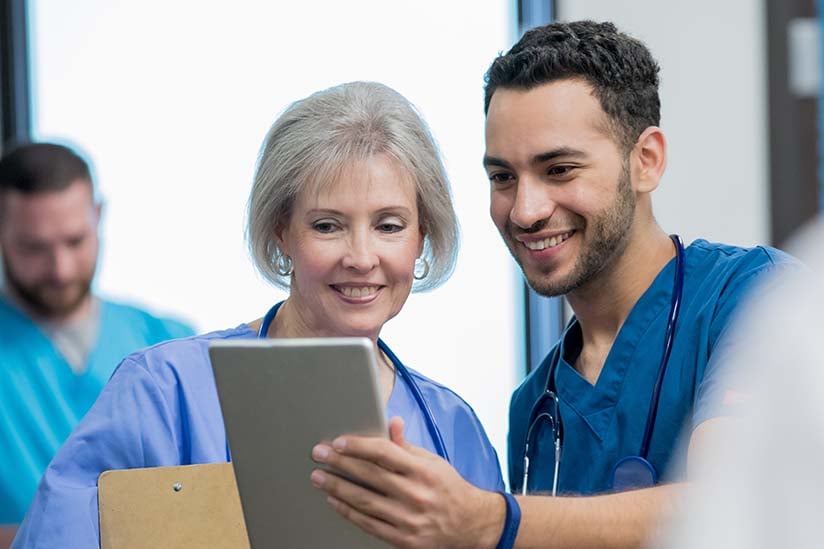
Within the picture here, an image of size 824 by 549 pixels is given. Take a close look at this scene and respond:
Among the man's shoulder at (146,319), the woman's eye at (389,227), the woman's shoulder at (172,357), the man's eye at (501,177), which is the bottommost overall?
the man's shoulder at (146,319)

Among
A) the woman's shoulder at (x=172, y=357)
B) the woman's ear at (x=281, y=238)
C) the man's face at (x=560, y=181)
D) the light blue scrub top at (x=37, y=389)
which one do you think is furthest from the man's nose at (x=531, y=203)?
the light blue scrub top at (x=37, y=389)

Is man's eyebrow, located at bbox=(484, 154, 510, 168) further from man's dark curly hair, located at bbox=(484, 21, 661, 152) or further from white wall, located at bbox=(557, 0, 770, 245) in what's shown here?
white wall, located at bbox=(557, 0, 770, 245)

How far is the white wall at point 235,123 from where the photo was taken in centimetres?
295

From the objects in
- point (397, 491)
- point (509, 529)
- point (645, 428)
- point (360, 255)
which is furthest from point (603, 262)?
point (397, 491)

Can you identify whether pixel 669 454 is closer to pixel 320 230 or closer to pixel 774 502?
pixel 320 230

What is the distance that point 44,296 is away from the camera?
2.63 meters

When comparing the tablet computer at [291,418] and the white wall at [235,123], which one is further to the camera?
the white wall at [235,123]

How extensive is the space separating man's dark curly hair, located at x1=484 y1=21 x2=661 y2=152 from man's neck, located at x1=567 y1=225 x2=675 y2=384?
15 centimetres

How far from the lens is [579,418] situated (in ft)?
5.57

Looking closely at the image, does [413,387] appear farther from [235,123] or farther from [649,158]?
[235,123]

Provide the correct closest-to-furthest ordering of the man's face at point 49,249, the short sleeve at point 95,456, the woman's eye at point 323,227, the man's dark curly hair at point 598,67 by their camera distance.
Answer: the short sleeve at point 95,456 < the woman's eye at point 323,227 < the man's dark curly hair at point 598,67 < the man's face at point 49,249

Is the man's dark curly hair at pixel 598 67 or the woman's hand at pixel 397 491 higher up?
the man's dark curly hair at pixel 598 67

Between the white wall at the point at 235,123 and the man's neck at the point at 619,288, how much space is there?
Answer: 1.17m

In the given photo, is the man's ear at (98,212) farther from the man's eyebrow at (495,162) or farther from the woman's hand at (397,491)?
the woman's hand at (397,491)
